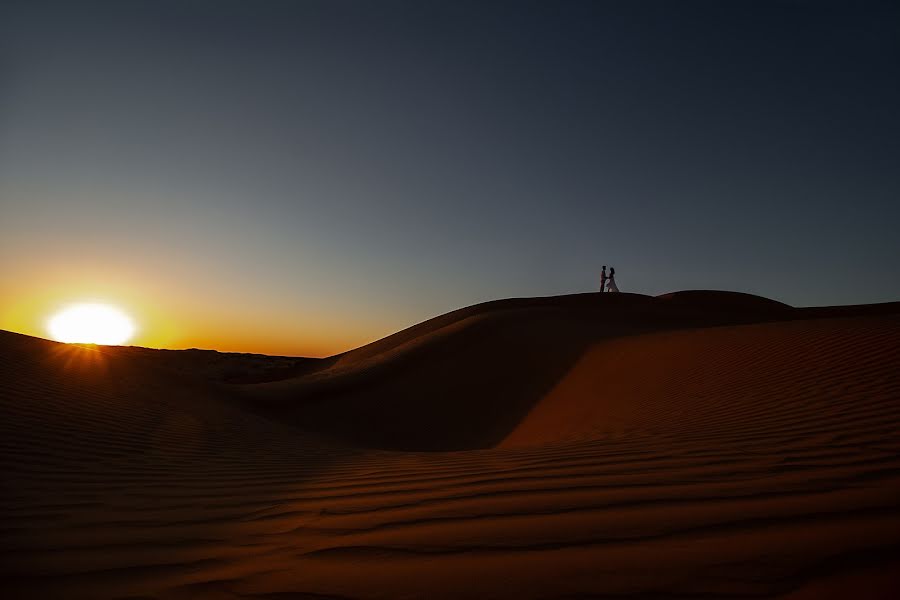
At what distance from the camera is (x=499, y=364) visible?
14.1m

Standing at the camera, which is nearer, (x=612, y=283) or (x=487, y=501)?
(x=487, y=501)

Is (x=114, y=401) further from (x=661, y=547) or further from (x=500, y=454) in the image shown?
(x=661, y=547)

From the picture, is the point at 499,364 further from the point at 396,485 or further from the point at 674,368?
the point at 396,485

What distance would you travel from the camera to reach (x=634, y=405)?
284 inches

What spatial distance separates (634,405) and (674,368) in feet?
Result: 7.15

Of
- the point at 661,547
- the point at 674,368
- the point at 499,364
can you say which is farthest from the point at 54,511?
the point at 499,364

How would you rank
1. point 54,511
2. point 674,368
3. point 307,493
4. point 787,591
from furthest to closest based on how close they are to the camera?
1. point 674,368
2. point 307,493
3. point 54,511
4. point 787,591

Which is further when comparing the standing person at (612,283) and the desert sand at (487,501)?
the standing person at (612,283)

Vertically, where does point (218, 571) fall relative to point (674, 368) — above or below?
below

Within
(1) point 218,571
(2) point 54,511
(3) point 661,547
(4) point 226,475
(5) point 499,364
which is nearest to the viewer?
(3) point 661,547

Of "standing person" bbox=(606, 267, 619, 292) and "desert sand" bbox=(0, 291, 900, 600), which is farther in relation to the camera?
"standing person" bbox=(606, 267, 619, 292)

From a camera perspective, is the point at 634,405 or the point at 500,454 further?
the point at 634,405

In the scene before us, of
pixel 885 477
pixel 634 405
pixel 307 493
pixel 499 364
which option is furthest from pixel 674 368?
pixel 307 493

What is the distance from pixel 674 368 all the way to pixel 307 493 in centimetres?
769
